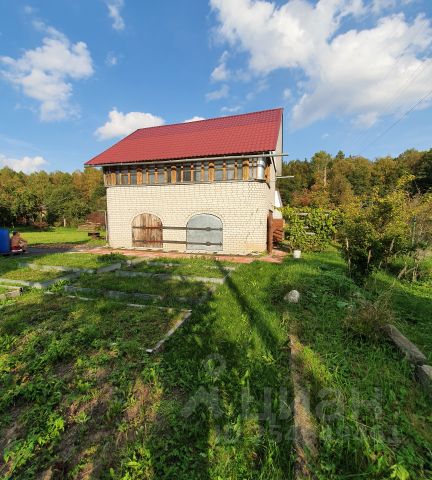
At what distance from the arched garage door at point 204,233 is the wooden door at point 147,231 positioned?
190cm

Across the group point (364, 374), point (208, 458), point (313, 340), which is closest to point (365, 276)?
point (313, 340)

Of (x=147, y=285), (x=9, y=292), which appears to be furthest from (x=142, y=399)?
(x=9, y=292)

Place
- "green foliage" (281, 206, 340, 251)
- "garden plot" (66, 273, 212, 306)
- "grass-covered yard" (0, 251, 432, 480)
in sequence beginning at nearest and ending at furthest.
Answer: "grass-covered yard" (0, 251, 432, 480)
"garden plot" (66, 273, 212, 306)
"green foliage" (281, 206, 340, 251)

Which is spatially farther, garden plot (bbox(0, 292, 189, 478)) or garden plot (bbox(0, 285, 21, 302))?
garden plot (bbox(0, 285, 21, 302))

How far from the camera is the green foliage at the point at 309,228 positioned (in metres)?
12.6

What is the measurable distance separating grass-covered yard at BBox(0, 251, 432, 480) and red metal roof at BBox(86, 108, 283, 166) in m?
9.83

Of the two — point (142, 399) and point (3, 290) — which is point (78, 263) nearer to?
point (3, 290)

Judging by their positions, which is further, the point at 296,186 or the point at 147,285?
the point at 296,186

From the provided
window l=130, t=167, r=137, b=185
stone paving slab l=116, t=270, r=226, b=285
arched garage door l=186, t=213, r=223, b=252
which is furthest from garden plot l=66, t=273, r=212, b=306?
window l=130, t=167, r=137, b=185

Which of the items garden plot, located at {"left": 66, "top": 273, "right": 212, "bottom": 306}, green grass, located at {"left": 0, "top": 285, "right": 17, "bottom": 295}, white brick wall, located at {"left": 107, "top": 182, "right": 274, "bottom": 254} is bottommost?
garden plot, located at {"left": 66, "top": 273, "right": 212, "bottom": 306}

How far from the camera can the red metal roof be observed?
13.1 metres

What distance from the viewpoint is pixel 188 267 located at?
30.7ft

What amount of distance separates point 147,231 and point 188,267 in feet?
21.6

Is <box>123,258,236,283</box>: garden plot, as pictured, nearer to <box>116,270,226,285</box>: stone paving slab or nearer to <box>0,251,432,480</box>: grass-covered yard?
<box>116,270,226,285</box>: stone paving slab
